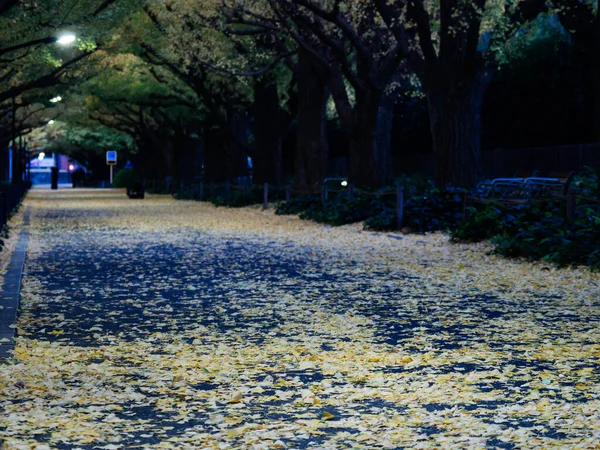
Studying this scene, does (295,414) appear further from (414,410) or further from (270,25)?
(270,25)

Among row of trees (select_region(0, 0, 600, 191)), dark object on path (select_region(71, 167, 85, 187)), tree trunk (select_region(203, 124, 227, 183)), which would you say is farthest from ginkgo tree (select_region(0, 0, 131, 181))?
dark object on path (select_region(71, 167, 85, 187))

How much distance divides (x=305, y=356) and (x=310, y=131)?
1137 inches

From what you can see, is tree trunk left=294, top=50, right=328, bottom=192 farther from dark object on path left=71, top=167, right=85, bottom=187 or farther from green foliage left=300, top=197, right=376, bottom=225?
dark object on path left=71, top=167, right=85, bottom=187

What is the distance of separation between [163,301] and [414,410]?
256 inches

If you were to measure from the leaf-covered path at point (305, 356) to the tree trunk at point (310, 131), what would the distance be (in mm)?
19459

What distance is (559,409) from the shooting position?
7.04 metres

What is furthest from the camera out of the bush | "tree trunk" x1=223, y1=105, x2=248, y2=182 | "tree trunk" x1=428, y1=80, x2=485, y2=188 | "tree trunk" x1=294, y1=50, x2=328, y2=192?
the bush

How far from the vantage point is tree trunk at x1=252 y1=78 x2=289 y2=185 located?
44438 millimetres

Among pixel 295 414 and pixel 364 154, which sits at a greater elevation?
pixel 364 154

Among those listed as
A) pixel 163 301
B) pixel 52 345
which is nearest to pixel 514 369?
pixel 52 345

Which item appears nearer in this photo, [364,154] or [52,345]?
[52,345]

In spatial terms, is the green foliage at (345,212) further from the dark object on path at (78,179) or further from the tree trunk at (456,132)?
the dark object on path at (78,179)

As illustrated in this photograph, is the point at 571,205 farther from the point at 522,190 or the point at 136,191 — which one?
the point at 136,191

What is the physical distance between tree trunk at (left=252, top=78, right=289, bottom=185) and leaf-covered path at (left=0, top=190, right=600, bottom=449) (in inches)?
1055
